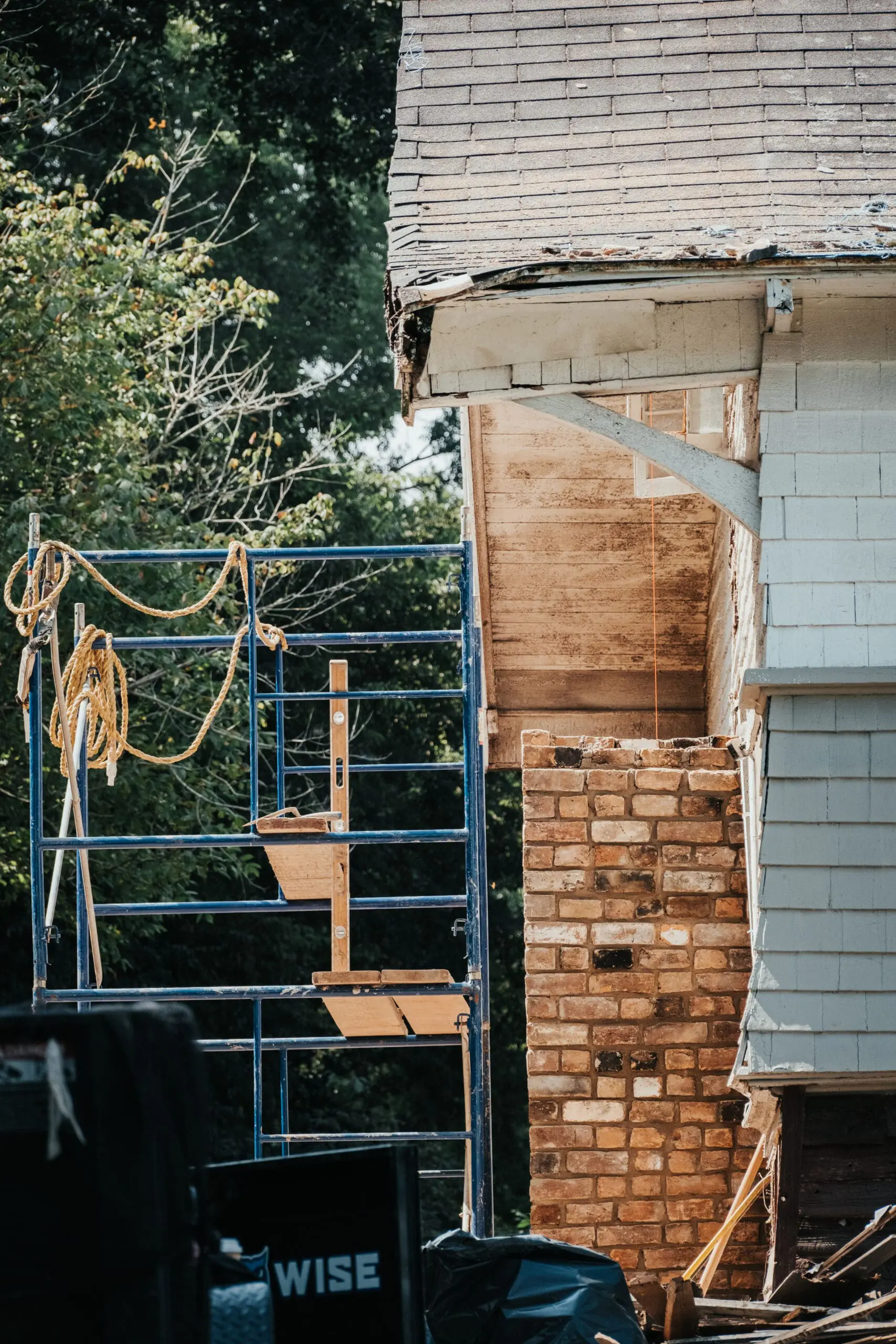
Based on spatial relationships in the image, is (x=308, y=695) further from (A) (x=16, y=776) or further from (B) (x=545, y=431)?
(A) (x=16, y=776)

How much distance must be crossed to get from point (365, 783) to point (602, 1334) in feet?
46.8

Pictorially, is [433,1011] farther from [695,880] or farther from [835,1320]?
[835,1320]

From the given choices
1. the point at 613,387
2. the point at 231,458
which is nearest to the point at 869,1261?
the point at 613,387

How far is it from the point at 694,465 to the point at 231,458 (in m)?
12.4

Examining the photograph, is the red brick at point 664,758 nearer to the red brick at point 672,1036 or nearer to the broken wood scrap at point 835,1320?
the red brick at point 672,1036

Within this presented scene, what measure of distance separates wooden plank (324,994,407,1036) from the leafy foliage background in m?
6.19

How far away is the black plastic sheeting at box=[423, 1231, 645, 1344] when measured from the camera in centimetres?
523

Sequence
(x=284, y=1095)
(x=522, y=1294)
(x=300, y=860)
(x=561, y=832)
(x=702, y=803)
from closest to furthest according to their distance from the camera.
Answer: (x=522, y=1294)
(x=300, y=860)
(x=561, y=832)
(x=702, y=803)
(x=284, y=1095)

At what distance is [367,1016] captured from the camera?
303 inches

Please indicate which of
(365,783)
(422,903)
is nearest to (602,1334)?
(422,903)

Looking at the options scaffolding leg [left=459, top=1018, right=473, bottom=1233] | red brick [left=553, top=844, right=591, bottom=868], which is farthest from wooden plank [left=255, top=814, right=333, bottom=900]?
red brick [left=553, top=844, right=591, bottom=868]

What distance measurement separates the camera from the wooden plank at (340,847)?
24.5 feet

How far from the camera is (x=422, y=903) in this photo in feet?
24.5

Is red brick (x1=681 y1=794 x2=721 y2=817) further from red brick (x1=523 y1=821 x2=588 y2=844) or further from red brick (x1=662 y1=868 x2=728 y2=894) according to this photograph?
red brick (x1=523 y1=821 x2=588 y2=844)
